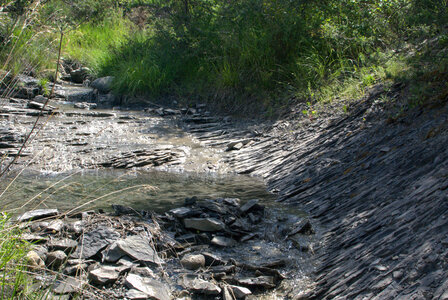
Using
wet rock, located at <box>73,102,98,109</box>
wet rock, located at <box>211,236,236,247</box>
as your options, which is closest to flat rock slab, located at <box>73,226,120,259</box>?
wet rock, located at <box>211,236,236,247</box>

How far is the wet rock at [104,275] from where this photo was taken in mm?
3229

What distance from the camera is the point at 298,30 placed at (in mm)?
8805

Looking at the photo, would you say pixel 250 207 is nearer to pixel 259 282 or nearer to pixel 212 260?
pixel 212 260

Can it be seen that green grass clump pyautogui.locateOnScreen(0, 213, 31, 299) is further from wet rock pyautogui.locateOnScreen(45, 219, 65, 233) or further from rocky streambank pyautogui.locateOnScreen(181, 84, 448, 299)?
rocky streambank pyautogui.locateOnScreen(181, 84, 448, 299)

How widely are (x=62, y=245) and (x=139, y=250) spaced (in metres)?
0.62

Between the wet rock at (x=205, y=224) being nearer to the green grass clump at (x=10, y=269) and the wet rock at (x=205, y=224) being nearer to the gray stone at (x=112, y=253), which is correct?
the gray stone at (x=112, y=253)

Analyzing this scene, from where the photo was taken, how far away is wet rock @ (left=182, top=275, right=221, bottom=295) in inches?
127

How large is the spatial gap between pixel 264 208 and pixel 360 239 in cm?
148

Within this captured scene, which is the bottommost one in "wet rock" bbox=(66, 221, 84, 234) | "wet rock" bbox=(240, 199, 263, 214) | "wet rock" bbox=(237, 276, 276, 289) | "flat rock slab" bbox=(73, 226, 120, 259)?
"wet rock" bbox=(237, 276, 276, 289)

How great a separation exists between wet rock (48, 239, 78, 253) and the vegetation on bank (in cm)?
309

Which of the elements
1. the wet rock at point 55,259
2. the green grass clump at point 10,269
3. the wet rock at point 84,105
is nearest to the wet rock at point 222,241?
the wet rock at point 55,259

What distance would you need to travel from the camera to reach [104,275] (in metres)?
3.27

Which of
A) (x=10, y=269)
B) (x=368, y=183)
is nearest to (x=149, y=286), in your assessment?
(x=10, y=269)

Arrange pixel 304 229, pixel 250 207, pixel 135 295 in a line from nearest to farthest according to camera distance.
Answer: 1. pixel 135 295
2. pixel 304 229
3. pixel 250 207
